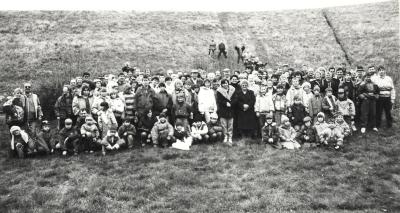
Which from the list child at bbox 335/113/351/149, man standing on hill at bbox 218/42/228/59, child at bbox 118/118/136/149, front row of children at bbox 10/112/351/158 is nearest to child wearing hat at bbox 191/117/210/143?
front row of children at bbox 10/112/351/158

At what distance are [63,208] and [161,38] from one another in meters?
22.6

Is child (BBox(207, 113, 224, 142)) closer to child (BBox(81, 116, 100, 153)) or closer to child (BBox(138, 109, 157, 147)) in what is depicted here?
child (BBox(138, 109, 157, 147))

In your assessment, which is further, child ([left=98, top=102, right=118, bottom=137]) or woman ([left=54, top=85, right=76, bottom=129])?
woman ([left=54, top=85, right=76, bottom=129])

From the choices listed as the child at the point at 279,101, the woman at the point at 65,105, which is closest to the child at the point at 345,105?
the child at the point at 279,101

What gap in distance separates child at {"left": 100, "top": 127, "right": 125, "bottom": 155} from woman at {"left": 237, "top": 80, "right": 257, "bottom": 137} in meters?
3.52

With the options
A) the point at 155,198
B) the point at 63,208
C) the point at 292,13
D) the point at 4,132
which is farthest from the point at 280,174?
the point at 292,13

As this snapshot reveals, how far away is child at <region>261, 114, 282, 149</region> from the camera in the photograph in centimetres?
1129

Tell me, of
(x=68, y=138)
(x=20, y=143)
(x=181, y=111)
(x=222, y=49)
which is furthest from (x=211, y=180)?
(x=222, y=49)

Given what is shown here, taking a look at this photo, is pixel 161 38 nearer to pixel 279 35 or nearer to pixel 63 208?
pixel 279 35

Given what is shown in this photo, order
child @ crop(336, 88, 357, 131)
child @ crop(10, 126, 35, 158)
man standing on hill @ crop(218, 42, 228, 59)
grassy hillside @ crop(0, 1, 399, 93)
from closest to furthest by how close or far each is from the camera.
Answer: child @ crop(10, 126, 35, 158), child @ crop(336, 88, 357, 131), grassy hillside @ crop(0, 1, 399, 93), man standing on hill @ crop(218, 42, 228, 59)

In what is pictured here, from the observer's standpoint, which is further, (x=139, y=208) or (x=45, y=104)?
(x=45, y=104)

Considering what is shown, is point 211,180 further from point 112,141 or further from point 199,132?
point 112,141

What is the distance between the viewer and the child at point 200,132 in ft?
37.8

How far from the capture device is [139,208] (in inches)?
311
